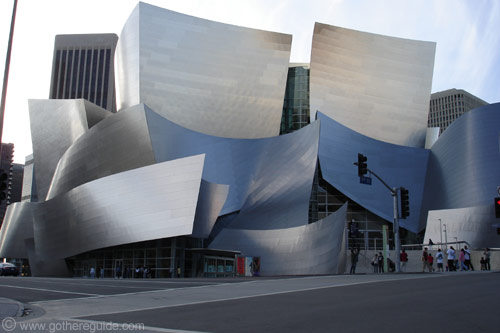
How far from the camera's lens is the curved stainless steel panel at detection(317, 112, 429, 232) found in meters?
35.0

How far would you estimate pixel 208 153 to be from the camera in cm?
3516

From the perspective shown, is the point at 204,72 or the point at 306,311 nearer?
the point at 306,311

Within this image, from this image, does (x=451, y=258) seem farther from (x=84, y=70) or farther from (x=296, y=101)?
(x=84, y=70)

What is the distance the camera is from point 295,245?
27.7 m

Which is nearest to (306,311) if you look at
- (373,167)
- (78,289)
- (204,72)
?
(78,289)

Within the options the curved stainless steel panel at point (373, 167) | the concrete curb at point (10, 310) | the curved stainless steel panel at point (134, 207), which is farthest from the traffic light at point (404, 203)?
the concrete curb at point (10, 310)

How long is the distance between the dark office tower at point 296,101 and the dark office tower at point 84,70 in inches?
3118

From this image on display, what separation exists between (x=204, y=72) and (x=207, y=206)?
15400mm

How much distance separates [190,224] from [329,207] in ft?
45.9

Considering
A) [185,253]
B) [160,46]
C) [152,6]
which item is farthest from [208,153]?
[152,6]

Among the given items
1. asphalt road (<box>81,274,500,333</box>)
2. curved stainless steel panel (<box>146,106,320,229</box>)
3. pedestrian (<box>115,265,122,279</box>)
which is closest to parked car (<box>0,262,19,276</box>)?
pedestrian (<box>115,265,122,279</box>)

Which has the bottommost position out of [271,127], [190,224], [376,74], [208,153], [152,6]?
[190,224]

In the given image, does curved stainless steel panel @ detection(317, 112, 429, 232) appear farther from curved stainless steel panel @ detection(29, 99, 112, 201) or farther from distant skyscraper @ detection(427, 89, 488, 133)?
distant skyscraper @ detection(427, 89, 488, 133)

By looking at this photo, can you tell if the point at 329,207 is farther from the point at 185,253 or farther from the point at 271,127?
the point at 185,253
